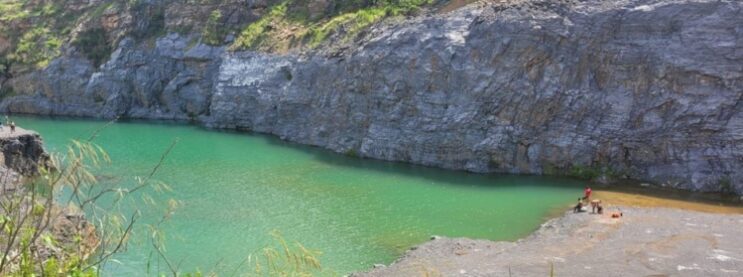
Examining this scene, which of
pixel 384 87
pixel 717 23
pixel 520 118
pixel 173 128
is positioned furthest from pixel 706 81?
pixel 173 128

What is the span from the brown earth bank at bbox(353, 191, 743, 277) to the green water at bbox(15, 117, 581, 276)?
6.09 feet

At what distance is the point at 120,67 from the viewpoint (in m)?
70.7

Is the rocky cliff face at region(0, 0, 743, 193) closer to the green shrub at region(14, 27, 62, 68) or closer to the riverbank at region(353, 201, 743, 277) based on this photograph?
the riverbank at region(353, 201, 743, 277)

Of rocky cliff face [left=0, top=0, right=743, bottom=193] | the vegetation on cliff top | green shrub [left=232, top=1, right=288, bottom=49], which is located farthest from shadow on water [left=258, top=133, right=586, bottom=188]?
green shrub [left=232, top=1, right=288, bottom=49]

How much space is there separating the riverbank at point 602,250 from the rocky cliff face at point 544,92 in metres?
8.37

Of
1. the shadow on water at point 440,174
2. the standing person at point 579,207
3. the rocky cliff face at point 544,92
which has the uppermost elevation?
the rocky cliff face at point 544,92

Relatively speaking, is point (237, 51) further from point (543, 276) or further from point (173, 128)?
point (543, 276)

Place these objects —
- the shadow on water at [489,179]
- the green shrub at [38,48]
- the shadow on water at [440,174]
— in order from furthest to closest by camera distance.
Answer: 1. the green shrub at [38,48]
2. the shadow on water at [440,174]
3. the shadow on water at [489,179]

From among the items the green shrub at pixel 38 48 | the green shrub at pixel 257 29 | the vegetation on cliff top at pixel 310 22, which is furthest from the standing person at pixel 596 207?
the green shrub at pixel 38 48

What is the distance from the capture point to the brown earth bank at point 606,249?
73.8 feet

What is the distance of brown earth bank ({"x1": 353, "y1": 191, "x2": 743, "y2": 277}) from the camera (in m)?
22.5

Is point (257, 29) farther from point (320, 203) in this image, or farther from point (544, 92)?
point (320, 203)

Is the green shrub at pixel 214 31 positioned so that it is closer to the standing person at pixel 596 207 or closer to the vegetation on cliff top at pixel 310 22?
the vegetation on cliff top at pixel 310 22

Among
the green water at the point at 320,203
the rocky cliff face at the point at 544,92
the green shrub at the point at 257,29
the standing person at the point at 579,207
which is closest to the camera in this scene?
the green water at the point at 320,203
